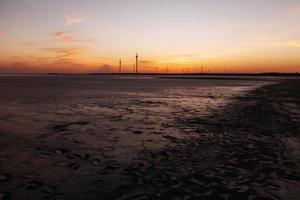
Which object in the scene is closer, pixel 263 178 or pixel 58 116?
pixel 263 178

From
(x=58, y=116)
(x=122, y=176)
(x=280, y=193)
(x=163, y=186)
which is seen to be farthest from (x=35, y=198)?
(x=58, y=116)

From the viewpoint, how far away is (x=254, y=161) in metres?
8.27

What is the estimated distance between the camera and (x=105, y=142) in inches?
412

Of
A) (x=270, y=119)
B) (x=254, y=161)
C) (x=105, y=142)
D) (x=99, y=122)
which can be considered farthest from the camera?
(x=270, y=119)

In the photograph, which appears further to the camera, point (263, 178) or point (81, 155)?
point (81, 155)

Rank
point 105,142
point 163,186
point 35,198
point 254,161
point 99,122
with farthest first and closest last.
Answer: point 99,122 < point 105,142 < point 254,161 < point 163,186 < point 35,198

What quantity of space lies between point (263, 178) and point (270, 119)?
368 inches

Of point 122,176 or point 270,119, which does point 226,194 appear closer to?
point 122,176

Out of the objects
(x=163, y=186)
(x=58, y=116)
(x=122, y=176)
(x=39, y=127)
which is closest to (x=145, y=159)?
(x=122, y=176)

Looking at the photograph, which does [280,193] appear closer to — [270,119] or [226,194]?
[226,194]

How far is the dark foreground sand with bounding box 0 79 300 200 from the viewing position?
6.06m

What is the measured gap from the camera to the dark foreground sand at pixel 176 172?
6.06 meters

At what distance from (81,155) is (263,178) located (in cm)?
485

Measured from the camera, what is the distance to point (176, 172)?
24.2 ft
